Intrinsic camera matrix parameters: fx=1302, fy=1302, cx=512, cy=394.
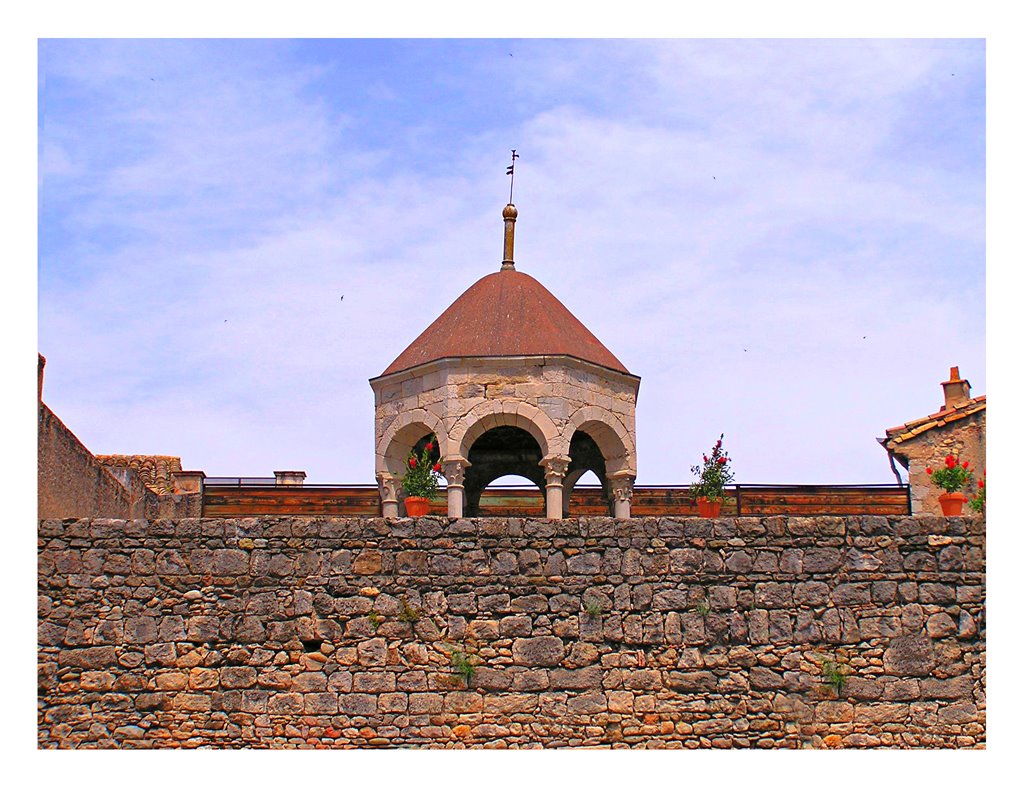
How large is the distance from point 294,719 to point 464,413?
3377mm

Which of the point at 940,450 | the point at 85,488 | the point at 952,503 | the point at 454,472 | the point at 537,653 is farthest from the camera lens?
the point at 940,450

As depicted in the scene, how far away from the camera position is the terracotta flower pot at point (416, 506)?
503 inches

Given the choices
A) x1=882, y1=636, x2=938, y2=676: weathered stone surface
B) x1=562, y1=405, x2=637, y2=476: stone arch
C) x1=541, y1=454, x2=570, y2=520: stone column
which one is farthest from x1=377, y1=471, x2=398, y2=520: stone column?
x1=882, y1=636, x2=938, y2=676: weathered stone surface

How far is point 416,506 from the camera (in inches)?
503

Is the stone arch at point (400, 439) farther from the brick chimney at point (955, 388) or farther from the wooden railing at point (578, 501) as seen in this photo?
the brick chimney at point (955, 388)

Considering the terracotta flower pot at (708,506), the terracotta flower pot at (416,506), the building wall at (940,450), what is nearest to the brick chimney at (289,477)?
the terracotta flower pot at (416,506)

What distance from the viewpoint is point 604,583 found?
11805 millimetres

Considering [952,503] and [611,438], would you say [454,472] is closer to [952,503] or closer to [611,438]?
[611,438]

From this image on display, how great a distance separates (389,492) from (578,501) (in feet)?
14.4

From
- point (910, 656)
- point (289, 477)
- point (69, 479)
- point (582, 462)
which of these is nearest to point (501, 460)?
point (582, 462)

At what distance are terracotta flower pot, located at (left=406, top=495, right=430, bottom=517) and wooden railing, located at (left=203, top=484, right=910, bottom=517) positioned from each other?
3608 millimetres

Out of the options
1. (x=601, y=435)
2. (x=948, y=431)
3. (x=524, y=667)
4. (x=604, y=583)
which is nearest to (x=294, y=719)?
(x=524, y=667)

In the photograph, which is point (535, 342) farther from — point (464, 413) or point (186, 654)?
point (186, 654)

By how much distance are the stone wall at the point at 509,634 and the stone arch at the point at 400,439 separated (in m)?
1.71
